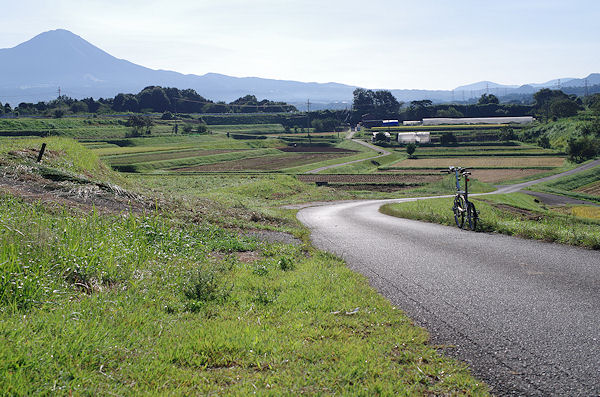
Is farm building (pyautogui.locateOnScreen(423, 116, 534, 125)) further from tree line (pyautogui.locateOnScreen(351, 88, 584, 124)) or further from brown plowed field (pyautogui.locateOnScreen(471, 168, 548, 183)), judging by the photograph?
brown plowed field (pyautogui.locateOnScreen(471, 168, 548, 183))

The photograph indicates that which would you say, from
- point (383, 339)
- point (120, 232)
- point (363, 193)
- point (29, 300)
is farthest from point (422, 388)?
point (363, 193)

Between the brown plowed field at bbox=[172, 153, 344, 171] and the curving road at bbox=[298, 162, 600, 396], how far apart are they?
203 feet

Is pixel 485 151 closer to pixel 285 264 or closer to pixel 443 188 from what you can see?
pixel 443 188

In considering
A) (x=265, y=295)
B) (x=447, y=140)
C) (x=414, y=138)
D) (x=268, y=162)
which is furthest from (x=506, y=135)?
(x=265, y=295)

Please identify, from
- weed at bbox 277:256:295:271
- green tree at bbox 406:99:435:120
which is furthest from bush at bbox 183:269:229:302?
green tree at bbox 406:99:435:120

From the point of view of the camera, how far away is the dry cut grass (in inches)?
3042

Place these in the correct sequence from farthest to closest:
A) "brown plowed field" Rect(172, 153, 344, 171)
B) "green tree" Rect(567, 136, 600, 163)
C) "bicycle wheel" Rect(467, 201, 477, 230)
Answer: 1. "green tree" Rect(567, 136, 600, 163)
2. "brown plowed field" Rect(172, 153, 344, 171)
3. "bicycle wheel" Rect(467, 201, 477, 230)

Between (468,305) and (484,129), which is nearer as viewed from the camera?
(468,305)

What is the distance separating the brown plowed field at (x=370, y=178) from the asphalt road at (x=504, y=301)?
48.9 metres

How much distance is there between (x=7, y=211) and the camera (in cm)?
834

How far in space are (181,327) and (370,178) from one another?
59.2m

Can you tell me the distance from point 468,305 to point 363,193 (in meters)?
44.6

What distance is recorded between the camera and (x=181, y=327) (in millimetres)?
5316

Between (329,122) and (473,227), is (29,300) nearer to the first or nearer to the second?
(473,227)
